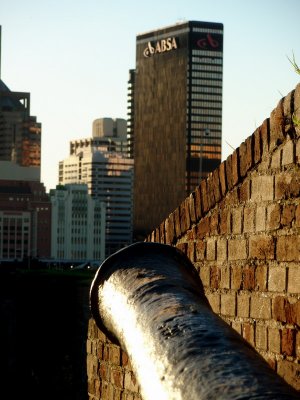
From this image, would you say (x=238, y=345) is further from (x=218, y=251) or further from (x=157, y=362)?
(x=218, y=251)

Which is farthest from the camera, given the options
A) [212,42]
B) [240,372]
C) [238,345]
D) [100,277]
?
[212,42]

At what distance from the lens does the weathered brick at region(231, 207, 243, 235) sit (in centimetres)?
Result: 456

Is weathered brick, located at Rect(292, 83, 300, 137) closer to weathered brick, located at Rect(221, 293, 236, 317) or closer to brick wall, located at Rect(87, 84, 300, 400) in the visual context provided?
brick wall, located at Rect(87, 84, 300, 400)

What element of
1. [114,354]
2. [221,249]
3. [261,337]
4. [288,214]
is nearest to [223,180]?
[221,249]

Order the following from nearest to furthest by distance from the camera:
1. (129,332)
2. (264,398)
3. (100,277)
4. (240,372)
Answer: (264,398) → (240,372) → (129,332) → (100,277)

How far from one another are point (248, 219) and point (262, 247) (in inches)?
8.7

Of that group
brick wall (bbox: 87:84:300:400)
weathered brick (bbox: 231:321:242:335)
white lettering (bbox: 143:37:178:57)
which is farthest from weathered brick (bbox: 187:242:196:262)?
white lettering (bbox: 143:37:178:57)

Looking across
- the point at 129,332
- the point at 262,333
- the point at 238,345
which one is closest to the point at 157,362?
the point at 238,345

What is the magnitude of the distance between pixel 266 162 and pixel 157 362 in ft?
5.39

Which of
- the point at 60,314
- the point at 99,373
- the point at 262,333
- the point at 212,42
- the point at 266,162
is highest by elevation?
the point at 212,42

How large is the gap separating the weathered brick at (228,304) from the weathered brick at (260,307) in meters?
0.20

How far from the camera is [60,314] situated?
4903 cm

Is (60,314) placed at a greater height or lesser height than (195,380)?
lesser

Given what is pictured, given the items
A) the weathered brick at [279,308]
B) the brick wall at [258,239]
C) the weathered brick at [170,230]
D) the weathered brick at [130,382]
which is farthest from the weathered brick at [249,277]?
the weathered brick at [170,230]
